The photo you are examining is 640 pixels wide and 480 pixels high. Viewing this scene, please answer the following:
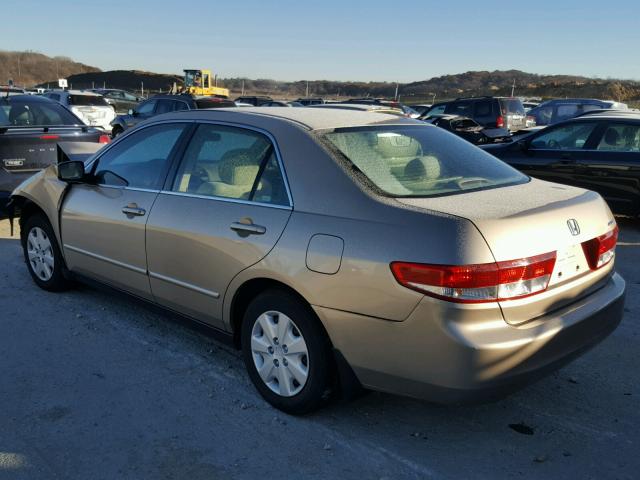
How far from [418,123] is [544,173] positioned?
529 centimetres

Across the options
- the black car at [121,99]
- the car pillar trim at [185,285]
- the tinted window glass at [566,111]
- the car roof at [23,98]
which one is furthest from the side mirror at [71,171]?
the black car at [121,99]

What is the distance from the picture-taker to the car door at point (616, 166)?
26.2ft

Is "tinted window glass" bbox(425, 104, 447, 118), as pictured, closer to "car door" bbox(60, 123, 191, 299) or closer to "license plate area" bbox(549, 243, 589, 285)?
"car door" bbox(60, 123, 191, 299)

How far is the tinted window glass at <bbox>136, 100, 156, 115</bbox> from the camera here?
56.2ft

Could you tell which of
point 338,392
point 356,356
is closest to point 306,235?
point 356,356

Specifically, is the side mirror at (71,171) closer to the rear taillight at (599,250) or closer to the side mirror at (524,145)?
the rear taillight at (599,250)

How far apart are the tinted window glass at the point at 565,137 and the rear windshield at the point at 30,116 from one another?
21.4ft

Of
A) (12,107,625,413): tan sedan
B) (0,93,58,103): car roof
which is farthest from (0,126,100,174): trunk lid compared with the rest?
(12,107,625,413): tan sedan

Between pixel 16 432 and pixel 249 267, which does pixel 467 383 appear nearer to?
pixel 249 267

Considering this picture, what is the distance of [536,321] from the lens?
2.84 meters

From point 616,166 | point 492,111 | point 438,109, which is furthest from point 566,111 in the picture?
point 616,166

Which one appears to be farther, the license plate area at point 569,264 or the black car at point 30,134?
the black car at point 30,134

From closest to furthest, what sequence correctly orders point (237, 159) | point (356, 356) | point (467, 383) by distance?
point (467, 383) → point (356, 356) → point (237, 159)

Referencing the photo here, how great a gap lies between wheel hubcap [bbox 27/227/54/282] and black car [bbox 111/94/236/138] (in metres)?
9.73
